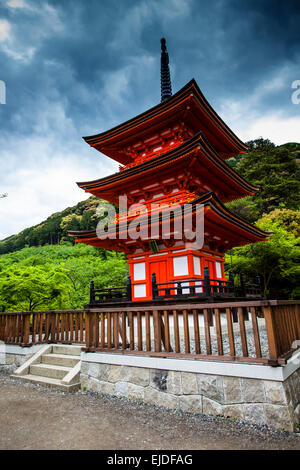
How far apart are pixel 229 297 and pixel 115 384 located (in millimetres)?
5130

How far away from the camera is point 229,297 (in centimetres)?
902

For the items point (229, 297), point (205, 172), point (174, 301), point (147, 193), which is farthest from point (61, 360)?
point (205, 172)

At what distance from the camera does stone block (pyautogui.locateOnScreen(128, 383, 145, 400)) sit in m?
4.81

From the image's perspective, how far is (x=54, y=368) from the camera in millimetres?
6730

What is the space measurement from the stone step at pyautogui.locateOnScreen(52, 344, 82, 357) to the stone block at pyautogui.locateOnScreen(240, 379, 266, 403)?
458 cm

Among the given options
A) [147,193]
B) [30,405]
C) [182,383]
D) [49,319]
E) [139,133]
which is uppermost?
[139,133]

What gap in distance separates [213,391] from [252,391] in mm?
600

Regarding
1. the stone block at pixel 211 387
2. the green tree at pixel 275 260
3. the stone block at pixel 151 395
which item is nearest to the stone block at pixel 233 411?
the stone block at pixel 211 387

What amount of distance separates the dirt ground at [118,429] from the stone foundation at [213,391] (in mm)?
124

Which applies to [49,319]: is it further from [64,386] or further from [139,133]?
[139,133]

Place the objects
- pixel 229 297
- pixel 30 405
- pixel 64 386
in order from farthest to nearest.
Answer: pixel 229 297, pixel 64 386, pixel 30 405

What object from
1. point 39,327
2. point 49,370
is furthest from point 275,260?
point 49,370
